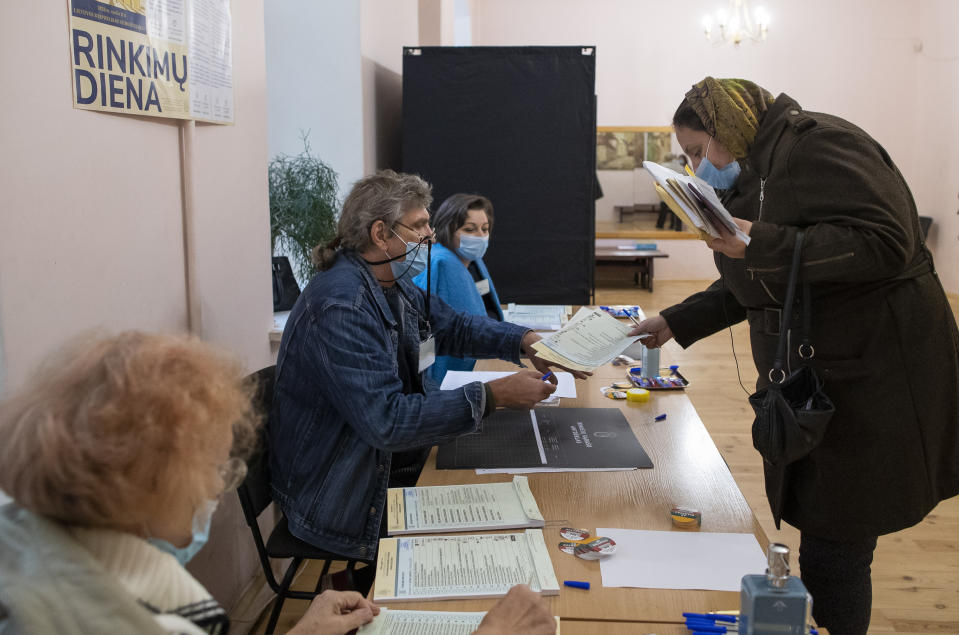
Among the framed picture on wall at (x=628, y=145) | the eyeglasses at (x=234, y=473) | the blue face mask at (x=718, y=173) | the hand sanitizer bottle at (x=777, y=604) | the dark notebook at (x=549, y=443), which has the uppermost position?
the framed picture on wall at (x=628, y=145)

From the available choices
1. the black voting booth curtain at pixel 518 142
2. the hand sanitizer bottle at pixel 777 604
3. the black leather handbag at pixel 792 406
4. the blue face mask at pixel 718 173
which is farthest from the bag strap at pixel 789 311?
the black voting booth curtain at pixel 518 142

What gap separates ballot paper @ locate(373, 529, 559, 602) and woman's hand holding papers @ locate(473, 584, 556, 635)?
0.11m

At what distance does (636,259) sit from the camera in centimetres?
1048

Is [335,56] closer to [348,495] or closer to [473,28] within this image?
[348,495]

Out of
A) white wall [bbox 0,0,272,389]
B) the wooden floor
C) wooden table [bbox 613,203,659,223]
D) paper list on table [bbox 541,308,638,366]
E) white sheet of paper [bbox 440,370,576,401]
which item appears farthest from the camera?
wooden table [bbox 613,203,659,223]

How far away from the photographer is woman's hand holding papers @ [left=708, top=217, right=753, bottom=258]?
1.78 m

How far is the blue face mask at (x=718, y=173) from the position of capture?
206 centimetres

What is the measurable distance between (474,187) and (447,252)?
3.23ft

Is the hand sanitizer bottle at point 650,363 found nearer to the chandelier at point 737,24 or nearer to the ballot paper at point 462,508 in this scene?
the ballot paper at point 462,508

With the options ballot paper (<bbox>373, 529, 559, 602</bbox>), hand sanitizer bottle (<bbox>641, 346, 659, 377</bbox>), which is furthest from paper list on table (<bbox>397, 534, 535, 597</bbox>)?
hand sanitizer bottle (<bbox>641, 346, 659, 377</bbox>)

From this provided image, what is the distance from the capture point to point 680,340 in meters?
2.55

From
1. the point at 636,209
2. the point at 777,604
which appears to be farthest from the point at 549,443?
the point at 636,209

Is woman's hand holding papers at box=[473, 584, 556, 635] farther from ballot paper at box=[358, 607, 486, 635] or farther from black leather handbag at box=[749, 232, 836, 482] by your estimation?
black leather handbag at box=[749, 232, 836, 482]

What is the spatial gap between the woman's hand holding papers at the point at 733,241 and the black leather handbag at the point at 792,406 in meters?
0.11
